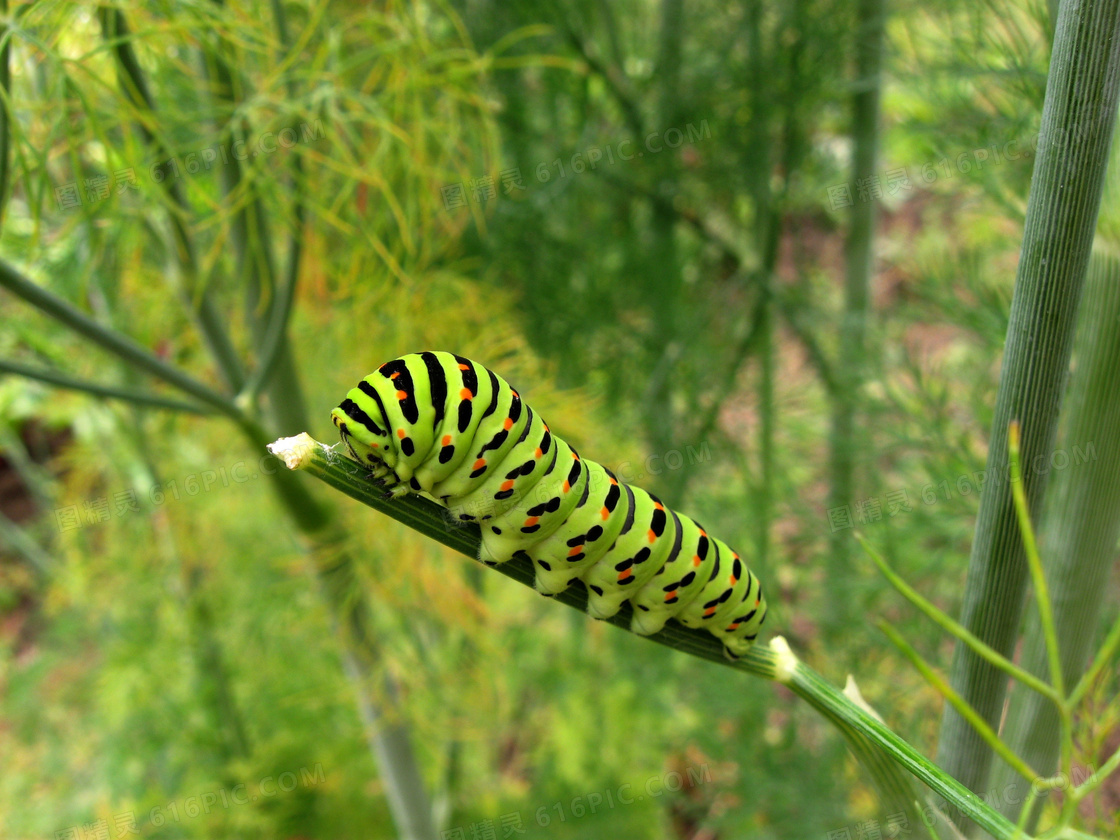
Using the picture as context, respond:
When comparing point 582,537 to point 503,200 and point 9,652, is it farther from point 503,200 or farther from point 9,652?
point 9,652

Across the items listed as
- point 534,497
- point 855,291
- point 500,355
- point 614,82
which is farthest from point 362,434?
point 855,291

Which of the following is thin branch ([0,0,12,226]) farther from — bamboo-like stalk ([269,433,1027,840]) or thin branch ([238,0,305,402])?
bamboo-like stalk ([269,433,1027,840])

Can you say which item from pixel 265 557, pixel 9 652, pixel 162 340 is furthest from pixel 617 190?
pixel 9 652

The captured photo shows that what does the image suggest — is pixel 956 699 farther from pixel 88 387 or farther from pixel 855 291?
pixel 855 291

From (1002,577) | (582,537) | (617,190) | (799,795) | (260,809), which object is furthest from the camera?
(260,809)

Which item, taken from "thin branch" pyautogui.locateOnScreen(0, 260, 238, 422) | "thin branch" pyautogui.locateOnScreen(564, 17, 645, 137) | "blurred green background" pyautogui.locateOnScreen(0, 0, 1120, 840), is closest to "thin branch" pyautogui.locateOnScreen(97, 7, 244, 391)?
"blurred green background" pyautogui.locateOnScreen(0, 0, 1120, 840)

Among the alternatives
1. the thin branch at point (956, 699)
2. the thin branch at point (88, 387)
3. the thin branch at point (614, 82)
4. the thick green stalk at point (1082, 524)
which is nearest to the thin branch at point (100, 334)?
the thin branch at point (88, 387)
